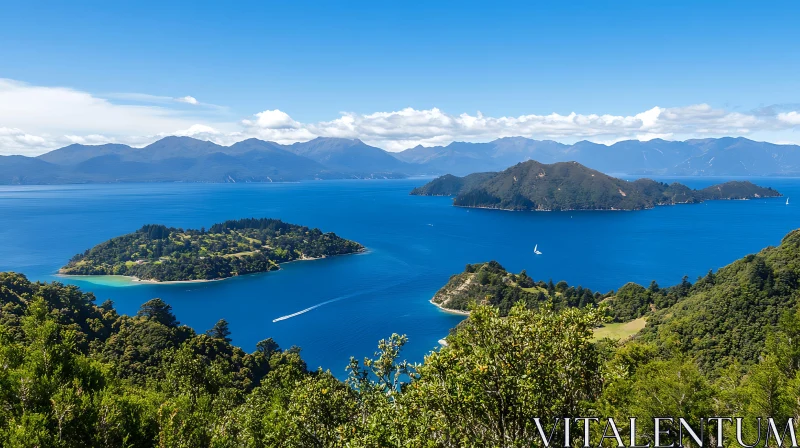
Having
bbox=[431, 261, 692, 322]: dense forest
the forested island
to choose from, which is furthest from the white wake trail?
the forested island

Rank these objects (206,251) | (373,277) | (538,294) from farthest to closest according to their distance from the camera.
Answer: (206,251) → (373,277) → (538,294)

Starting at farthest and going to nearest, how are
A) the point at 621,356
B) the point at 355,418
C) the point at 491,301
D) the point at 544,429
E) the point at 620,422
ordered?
the point at 491,301 → the point at 621,356 → the point at 355,418 → the point at 620,422 → the point at 544,429

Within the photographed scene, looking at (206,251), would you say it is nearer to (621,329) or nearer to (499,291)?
(499,291)

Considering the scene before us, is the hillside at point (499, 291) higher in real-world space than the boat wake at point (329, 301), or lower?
higher

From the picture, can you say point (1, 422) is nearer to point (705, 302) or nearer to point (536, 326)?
point (536, 326)

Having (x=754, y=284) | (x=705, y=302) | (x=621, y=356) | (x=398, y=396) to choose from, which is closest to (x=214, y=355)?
(x=621, y=356)

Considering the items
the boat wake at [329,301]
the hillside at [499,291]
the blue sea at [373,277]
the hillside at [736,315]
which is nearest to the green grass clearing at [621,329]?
the hillside at [736,315]

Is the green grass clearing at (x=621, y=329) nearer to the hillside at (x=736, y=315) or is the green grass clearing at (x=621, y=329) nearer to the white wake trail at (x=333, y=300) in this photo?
the hillside at (x=736, y=315)

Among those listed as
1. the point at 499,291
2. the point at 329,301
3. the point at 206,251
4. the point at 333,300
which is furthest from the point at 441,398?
the point at 206,251
